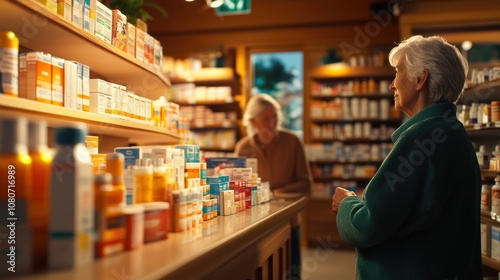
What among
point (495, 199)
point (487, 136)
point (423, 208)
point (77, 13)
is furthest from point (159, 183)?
point (487, 136)

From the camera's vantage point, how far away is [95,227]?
1.26 meters

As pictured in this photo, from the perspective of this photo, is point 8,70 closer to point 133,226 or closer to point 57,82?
point 57,82

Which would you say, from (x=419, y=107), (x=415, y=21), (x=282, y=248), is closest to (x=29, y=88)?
(x=419, y=107)

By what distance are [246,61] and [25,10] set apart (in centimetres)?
718

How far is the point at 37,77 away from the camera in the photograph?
204cm

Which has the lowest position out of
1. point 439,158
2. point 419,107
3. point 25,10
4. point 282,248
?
point 282,248

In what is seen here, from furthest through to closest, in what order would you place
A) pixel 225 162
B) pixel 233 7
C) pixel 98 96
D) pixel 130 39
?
pixel 233 7 < pixel 225 162 < pixel 130 39 < pixel 98 96

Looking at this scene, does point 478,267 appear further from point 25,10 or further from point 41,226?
point 25,10

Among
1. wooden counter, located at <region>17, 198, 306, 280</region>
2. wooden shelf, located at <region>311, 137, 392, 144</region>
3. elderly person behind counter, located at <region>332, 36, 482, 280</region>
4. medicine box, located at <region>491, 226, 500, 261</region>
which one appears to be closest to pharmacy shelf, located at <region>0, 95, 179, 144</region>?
wooden counter, located at <region>17, 198, 306, 280</region>

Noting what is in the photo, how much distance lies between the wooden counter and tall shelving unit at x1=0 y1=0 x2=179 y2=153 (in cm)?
77

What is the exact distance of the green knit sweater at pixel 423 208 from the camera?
1927mm

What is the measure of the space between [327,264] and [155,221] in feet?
18.1

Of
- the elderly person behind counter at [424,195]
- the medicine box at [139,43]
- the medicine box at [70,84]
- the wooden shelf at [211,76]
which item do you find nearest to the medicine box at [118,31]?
the medicine box at [139,43]

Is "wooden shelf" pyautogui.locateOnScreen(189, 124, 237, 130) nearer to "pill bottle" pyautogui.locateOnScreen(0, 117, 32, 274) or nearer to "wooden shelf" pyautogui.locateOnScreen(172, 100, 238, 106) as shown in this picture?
"wooden shelf" pyautogui.locateOnScreen(172, 100, 238, 106)
